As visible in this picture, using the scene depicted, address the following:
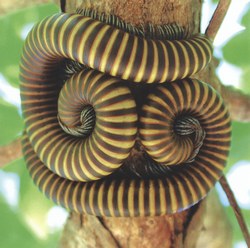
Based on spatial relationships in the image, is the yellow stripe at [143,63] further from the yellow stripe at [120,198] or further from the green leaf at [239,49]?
the green leaf at [239,49]

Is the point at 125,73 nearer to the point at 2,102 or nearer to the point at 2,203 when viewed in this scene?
the point at 2,102

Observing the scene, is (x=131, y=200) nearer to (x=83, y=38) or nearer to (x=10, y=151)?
(x=83, y=38)

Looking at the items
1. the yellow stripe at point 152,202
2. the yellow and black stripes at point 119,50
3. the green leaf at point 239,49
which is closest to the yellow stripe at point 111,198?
the yellow stripe at point 152,202

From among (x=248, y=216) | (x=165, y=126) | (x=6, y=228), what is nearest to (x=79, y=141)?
(x=165, y=126)

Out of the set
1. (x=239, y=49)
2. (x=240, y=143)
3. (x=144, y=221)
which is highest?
(x=239, y=49)

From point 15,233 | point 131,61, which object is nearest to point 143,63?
point 131,61

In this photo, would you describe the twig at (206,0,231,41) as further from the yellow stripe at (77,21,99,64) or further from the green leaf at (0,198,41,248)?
the green leaf at (0,198,41,248)
